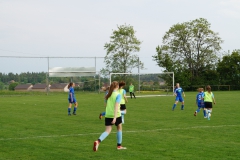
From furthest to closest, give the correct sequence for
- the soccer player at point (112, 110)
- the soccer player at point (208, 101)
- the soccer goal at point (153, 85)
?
the soccer goal at point (153, 85)
the soccer player at point (208, 101)
the soccer player at point (112, 110)

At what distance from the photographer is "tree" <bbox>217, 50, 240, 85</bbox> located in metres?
70.6

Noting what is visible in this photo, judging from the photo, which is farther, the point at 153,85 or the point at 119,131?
the point at 153,85

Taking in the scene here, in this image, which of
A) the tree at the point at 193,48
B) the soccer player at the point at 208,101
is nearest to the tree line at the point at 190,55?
the tree at the point at 193,48

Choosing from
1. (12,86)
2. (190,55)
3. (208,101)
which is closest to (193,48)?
(190,55)

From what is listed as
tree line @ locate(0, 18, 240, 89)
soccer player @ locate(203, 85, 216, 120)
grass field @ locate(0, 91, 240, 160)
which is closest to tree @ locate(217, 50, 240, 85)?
tree line @ locate(0, 18, 240, 89)

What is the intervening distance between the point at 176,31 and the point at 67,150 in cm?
6443

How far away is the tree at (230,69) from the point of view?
70.6 m

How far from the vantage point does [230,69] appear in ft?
232

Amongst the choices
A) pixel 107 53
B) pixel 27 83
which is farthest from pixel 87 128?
pixel 107 53

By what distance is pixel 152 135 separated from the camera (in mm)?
13484

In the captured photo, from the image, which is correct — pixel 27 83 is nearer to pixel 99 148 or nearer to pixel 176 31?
pixel 176 31

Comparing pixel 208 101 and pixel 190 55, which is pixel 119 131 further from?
pixel 190 55

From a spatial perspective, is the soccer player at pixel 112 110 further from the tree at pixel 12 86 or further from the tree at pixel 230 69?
the tree at pixel 230 69

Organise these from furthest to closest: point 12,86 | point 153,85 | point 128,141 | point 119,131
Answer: point 12,86, point 153,85, point 128,141, point 119,131
